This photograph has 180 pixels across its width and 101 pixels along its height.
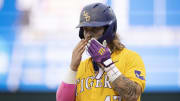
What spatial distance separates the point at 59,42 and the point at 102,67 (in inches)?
108

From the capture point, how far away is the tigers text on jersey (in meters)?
2.37

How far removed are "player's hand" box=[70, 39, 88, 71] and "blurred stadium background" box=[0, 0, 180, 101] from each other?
2434mm

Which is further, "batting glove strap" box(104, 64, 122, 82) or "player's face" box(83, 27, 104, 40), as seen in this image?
"player's face" box(83, 27, 104, 40)

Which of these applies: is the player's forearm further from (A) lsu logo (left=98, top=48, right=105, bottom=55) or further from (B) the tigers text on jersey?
(A) lsu logo (left=98, top=48, right=105, bottom=55)

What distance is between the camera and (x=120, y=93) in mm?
2275

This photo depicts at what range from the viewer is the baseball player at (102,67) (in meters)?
2.28

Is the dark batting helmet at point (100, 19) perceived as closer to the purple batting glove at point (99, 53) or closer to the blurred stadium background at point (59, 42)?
the purple batting glove at point (99, 53)

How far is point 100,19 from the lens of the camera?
2.46 m

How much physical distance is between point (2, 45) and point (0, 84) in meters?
0.50

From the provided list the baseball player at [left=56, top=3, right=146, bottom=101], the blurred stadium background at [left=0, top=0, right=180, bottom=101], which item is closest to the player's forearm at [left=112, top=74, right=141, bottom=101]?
the baseball player at [left=56, top=3, right=146, bottom=101]

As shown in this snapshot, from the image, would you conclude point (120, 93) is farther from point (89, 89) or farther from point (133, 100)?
point (89, 89)

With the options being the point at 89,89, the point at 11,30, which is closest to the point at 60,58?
the point at 11,30

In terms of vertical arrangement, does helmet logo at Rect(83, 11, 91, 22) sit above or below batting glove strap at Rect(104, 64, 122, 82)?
above

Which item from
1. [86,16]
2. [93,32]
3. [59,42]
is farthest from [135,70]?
[59,42]
